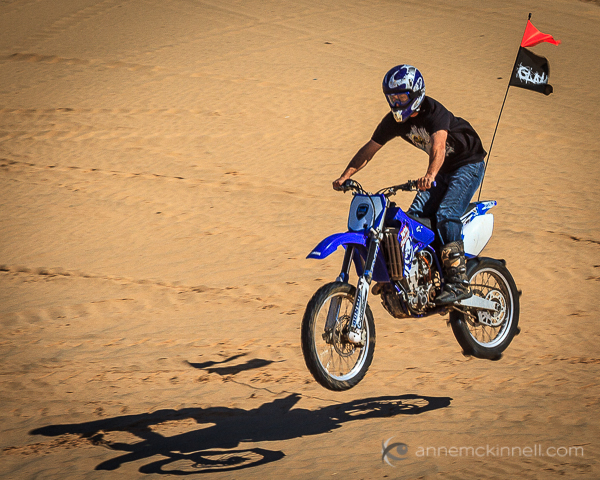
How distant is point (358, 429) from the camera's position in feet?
15.2

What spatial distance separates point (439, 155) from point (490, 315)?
162 centimetres

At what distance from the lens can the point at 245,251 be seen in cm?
856

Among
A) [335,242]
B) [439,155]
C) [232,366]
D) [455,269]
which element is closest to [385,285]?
[455,269]

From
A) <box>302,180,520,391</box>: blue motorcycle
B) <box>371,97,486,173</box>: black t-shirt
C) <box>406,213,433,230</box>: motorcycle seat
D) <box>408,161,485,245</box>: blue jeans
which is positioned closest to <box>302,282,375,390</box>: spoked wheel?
<box>302,180,520,391</box>: blue motorcycle

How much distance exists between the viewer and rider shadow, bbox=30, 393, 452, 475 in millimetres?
4250

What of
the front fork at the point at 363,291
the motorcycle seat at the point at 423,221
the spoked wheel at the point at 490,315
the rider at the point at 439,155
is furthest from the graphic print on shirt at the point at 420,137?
the spoked wheel at the point at 490,315

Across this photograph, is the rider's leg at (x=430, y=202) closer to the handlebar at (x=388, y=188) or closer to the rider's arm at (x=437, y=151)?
the rider's arm at (x=437, y=151)

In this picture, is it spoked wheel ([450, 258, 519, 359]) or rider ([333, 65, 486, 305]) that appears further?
spoked wheel ([450, 258, 519, 359])

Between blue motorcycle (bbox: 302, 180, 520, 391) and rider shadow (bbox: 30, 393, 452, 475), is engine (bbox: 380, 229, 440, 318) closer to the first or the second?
blue motorcycle (bbox: 302, 180, 520, 391)

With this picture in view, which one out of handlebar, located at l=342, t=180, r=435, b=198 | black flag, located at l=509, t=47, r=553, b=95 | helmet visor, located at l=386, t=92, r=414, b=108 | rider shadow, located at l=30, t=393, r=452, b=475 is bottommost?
rider shadow, located at l=30, t=393, r=452, b=475

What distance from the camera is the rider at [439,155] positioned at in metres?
4.57

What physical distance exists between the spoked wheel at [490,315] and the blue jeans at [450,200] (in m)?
0.48

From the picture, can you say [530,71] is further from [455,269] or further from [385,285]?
[385,285]

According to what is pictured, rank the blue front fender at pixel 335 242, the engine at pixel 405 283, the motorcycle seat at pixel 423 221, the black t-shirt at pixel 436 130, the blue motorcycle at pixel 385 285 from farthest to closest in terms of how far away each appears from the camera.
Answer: the motorcycle seat at pixel 423 221, the black t-shirt at pixel 436 130, the engine at pixel 405 283, the blue motorcycle at pixel 385 285, the blue front fender at pixel 335 242
